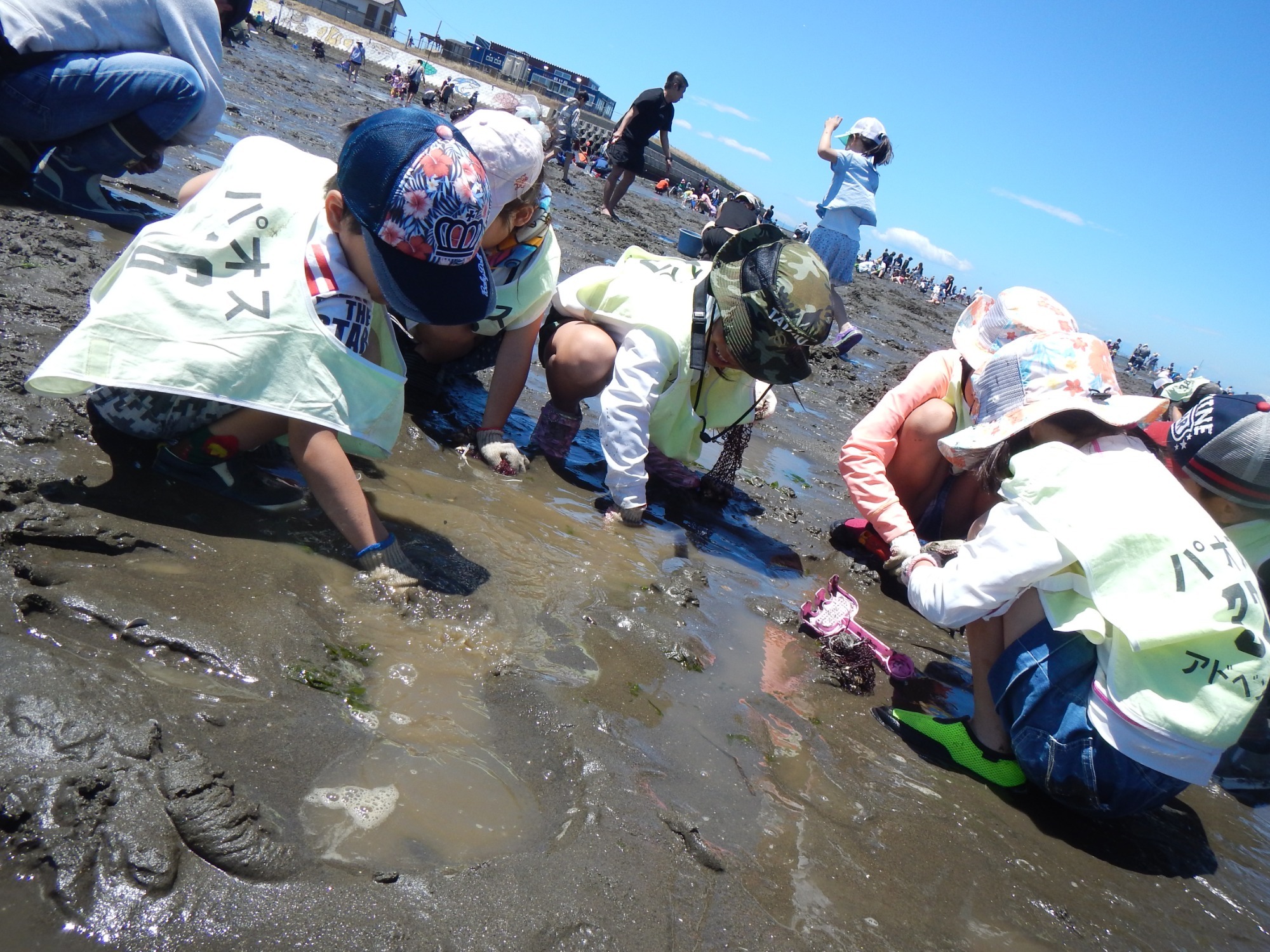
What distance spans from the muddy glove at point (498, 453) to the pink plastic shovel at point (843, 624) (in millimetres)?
1143

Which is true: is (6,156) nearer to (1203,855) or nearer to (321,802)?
(321,802)

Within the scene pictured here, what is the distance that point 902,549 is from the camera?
316 cm

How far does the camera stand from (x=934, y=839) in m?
1.96

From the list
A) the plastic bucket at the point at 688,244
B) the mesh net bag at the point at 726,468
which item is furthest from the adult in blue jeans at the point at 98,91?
the plastic bucket at the point at 688,244

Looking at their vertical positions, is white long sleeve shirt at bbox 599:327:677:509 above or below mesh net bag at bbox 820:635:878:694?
above

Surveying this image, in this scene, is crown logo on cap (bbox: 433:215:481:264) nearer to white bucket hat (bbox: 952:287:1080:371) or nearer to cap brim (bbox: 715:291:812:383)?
cap brim (bbox: 715:291:812:383)

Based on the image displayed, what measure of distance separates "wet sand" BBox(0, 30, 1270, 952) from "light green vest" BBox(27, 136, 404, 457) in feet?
1.05

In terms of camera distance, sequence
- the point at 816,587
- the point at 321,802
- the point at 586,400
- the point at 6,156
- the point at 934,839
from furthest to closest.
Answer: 1. the point at 586,400
2. the point at 6,156
3. the point at 816,587
4. the point at 934,839
5. the point at 321,802

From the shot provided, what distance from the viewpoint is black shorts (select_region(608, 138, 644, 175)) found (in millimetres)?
10398

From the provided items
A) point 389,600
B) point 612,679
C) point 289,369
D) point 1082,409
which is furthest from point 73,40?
point 1082,409

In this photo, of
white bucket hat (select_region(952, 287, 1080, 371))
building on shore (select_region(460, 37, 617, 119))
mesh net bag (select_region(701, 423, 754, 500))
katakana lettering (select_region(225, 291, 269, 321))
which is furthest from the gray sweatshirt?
building on shore (select_region(460, 37, 617, 119))

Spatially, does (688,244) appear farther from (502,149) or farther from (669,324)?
(502,149)

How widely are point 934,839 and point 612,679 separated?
2.65ft

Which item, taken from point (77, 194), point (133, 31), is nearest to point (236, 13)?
point (133, 31)
